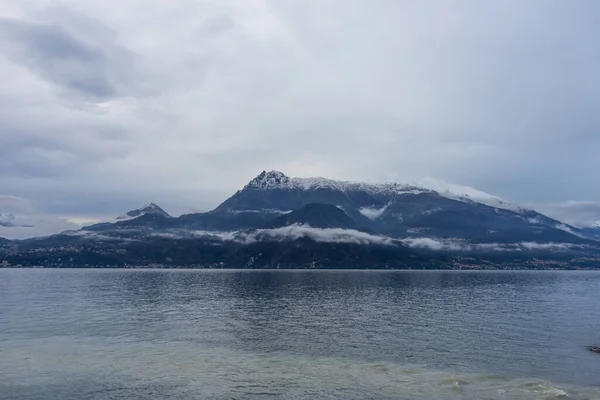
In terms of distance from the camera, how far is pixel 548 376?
2260 inches

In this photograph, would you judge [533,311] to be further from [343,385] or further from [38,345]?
[38,345]

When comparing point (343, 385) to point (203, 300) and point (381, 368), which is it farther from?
point (203, 300)

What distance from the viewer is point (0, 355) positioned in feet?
211

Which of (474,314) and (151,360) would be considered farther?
(474,314)

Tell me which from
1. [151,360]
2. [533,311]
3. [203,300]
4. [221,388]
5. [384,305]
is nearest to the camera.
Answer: [221,388]

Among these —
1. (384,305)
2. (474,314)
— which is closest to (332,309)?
(384,305)

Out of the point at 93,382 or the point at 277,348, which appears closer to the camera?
the point at 93,382

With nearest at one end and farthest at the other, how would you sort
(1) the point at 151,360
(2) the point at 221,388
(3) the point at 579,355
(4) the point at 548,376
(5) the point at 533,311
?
(2) the point at 221,388
(4) the point at 548,376
(1) the point at 151,360
(3) the point at 579,355
(5) the point at 533,311

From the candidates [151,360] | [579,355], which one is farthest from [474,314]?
[151,360]

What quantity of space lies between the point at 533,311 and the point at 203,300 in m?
102

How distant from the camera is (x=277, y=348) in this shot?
7300 cm

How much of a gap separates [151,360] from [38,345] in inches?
902

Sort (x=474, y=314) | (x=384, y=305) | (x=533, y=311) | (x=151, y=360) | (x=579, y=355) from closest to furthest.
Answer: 1. (x=151, y=360)
2. (x=579, y=355)
3. (x=474, y=314)
4. (x=533, y=311)
5. (x=384, y=305)

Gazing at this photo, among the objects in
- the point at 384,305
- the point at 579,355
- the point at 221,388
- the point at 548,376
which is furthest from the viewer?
the point at 384,305
